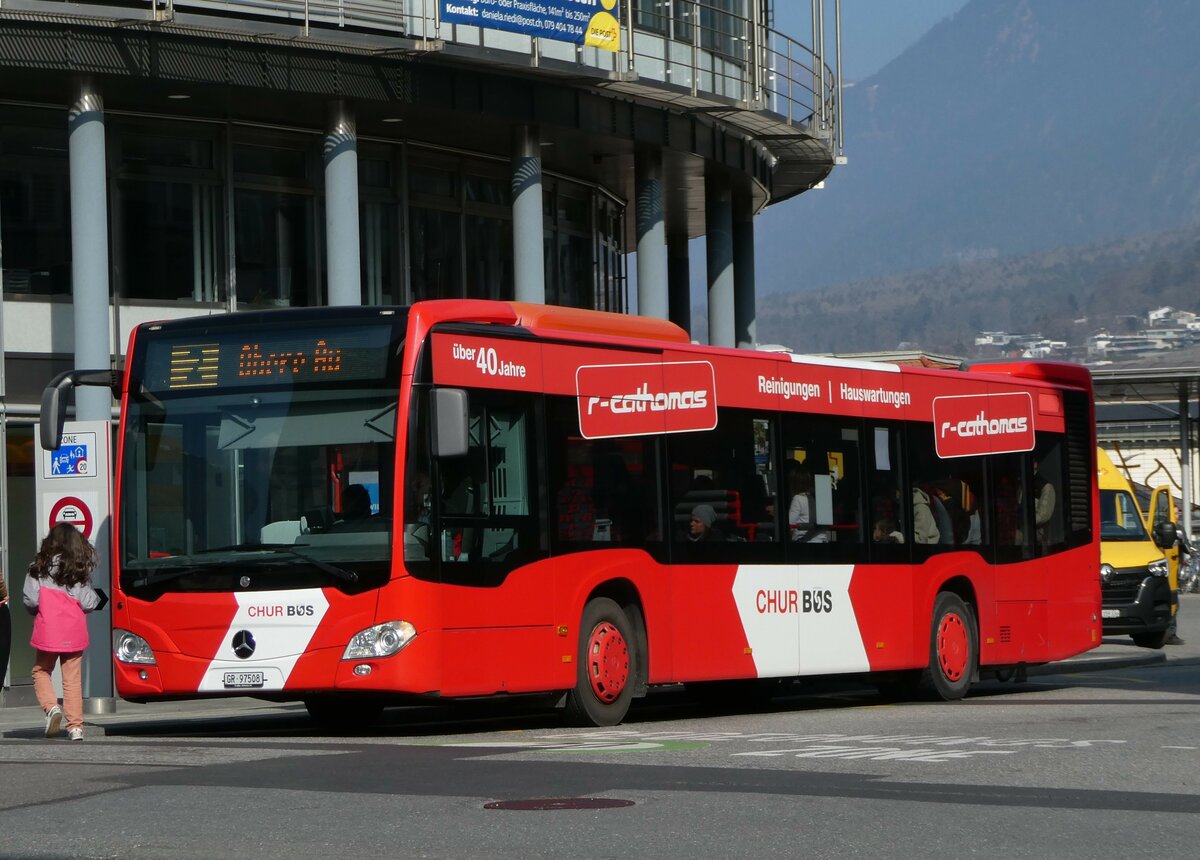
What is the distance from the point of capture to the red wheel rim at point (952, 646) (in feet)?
64.1

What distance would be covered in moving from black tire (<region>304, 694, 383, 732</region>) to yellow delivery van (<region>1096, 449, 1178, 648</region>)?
48.3 ft

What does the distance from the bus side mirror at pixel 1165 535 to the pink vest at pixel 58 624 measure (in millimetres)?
16833

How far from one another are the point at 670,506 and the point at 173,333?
4.04 metres

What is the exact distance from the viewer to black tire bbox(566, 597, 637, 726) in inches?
597

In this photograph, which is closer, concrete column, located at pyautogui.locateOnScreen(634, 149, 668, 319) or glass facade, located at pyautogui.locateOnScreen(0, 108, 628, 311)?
glass facade, located at pyautogui.locateOnScreen(0, 108, 628, 311)

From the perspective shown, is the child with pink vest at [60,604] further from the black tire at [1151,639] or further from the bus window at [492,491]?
the black tire at [1151,639]

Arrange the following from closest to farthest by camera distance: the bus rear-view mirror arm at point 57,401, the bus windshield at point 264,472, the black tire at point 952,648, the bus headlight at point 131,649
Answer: the bus windshield at point 264,472 → the bus headlight at point 131,649 → the bus rear-view mirror arm at point 57,401 → the black tire at point 952,648

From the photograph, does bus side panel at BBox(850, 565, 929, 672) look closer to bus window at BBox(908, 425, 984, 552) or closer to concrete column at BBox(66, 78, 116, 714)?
bus window at BBox(908, 425, 984, 552)

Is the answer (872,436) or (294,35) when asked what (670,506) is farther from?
(294,35)

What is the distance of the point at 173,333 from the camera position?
48.6ft

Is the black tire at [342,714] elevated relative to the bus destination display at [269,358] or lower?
lower

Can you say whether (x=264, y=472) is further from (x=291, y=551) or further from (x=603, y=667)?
(x=603, y=667)

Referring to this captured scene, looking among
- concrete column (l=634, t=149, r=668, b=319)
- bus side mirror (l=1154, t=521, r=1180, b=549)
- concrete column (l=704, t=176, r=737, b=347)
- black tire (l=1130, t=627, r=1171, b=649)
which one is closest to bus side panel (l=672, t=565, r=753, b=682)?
concrete column (l=634, t=149, r=668, b=319)

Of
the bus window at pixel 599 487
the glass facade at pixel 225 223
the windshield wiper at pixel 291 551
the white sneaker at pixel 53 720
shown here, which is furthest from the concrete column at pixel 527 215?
the windshield wiper at pixel 291 551
